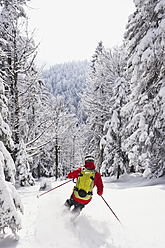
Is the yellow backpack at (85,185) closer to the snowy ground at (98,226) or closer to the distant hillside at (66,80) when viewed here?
the snowy ground at (98,226)

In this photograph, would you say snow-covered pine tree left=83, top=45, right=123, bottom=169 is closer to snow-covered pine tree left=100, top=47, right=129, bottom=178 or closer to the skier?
snow-covered pine tree left=100, top=47, right=129, bottom=178

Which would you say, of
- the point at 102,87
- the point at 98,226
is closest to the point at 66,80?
the point at 102,87

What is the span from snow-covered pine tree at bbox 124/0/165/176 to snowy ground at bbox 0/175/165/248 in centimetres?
256

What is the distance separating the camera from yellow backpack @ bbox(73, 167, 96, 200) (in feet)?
15.6

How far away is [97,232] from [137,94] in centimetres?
688

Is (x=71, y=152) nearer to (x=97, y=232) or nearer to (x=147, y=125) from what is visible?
(x=147, y=125)

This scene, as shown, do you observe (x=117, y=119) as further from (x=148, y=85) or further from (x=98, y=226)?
(x=98, y=226)

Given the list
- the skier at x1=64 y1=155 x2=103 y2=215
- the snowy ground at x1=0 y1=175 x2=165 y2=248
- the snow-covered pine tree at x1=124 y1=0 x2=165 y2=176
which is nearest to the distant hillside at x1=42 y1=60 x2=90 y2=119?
the snow-covered pine tree at x1=124 y1=0 x2=165 y2=176

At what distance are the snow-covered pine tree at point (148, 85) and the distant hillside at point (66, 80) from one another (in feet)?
289

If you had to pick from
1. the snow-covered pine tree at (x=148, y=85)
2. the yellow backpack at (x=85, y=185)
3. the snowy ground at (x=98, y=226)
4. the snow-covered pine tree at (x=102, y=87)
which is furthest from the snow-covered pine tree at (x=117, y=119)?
the yellow backpack at (x=85, y=185)

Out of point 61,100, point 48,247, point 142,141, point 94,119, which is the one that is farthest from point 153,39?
point 61,100

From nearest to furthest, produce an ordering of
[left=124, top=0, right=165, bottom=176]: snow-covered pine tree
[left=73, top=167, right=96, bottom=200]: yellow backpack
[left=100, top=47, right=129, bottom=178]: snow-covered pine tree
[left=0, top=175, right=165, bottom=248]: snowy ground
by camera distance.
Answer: [left=0, top=175, right=165, bottom=248]: snowy ground, [left=73, top=167, right=96, bottom=200]: yellow backpack, [left=124, top=0, right=165, bottom=176]: snow-covered pine tree, [left=100, top=47, right=129, bottom=178]: snow-covered pine tree

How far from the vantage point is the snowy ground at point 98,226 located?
12.0 ft

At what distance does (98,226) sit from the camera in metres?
4.62
